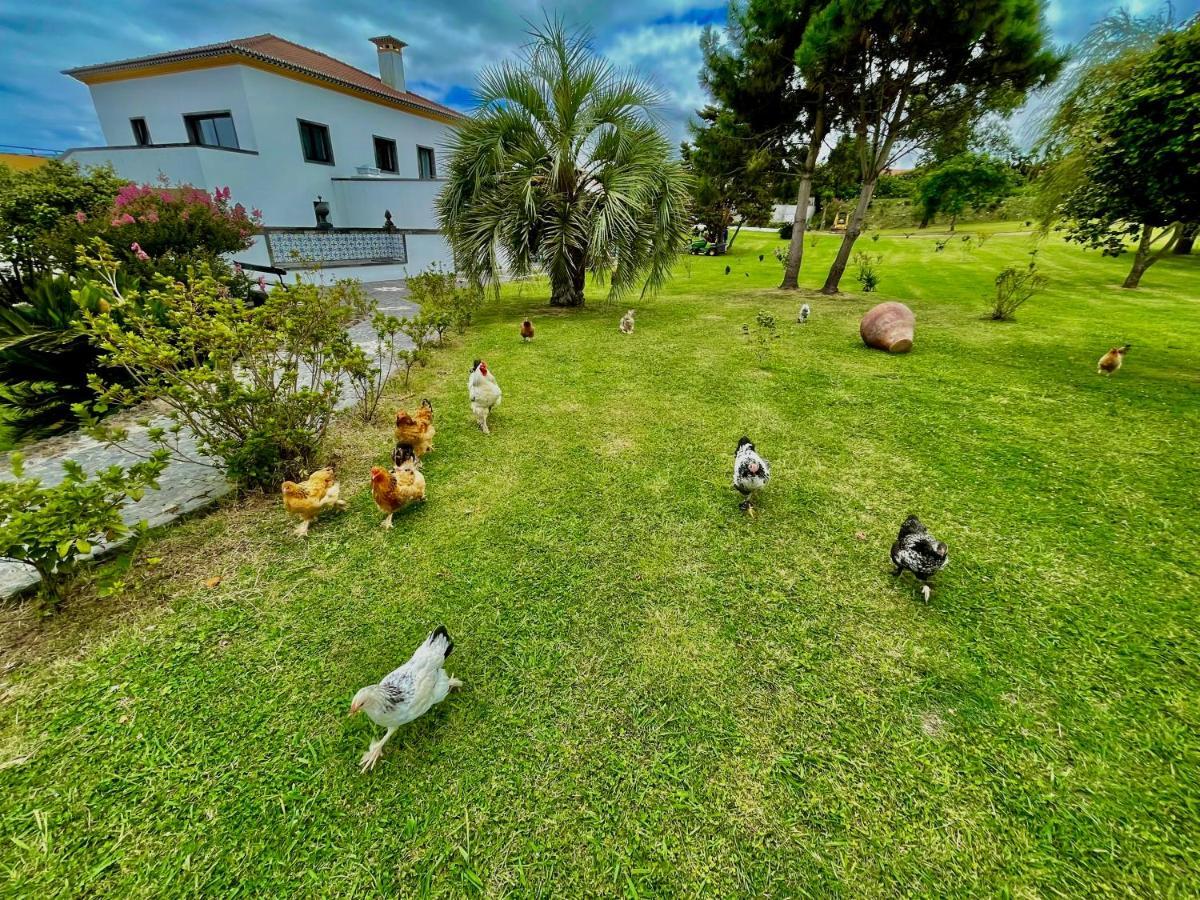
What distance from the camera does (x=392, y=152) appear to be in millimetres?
17688

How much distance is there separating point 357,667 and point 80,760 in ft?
2.98

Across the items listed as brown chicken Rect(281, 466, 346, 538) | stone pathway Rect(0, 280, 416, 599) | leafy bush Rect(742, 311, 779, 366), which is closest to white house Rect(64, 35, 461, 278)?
stone pathway Rect(0, 280, 416, 599)

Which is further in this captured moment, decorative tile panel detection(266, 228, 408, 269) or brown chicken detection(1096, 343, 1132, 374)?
decorative tile panel detection(266, 228, 408, 269)

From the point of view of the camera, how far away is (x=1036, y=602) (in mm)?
2340

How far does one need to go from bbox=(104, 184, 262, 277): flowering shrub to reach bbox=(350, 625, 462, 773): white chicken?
6.55m

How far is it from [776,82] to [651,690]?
1289 cm

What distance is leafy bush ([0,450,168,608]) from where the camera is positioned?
1777mm

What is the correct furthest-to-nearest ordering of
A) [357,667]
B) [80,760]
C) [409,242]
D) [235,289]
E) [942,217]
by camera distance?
1. [942,217]
2. [409,242]
3. [235,289]
4. [357,667]
5. [80,760]

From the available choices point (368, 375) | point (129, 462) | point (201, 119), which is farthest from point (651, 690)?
point (201, 119)

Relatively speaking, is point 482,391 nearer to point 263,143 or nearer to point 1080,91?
point 1080,91

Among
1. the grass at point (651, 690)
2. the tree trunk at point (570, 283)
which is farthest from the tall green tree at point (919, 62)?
the grass at point (651, 690)

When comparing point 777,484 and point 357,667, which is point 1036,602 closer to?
point 777,484

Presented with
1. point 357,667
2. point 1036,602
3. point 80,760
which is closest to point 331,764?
point 357,667

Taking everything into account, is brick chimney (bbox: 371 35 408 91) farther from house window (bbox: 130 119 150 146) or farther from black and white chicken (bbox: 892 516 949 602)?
black and white chicken (bbox: 892 516 949 602)
